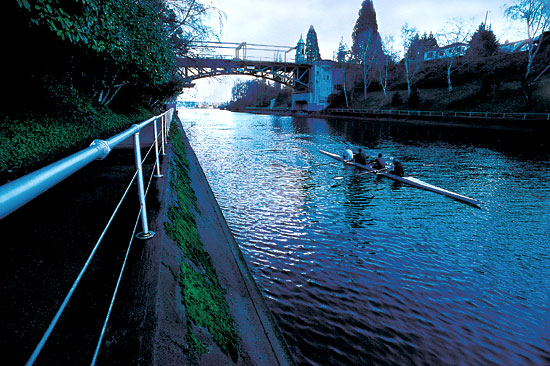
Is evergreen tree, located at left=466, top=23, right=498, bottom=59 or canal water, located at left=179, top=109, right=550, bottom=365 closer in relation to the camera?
canal water, located at left=179, top=109, right=550, bottom=365

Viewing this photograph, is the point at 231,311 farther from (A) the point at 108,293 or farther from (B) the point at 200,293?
(A) the point at 108,293

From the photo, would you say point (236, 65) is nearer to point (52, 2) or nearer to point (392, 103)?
point (392, 103)

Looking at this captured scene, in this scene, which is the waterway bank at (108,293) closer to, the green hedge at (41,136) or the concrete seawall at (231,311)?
the concrete seawall at (231,311)

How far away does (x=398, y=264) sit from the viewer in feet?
22.4

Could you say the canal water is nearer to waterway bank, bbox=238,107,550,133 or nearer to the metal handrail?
the metal handrail

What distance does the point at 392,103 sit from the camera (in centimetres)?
5422

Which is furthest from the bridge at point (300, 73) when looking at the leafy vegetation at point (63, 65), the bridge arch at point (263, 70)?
the leafy vegetation at point (63, 65)

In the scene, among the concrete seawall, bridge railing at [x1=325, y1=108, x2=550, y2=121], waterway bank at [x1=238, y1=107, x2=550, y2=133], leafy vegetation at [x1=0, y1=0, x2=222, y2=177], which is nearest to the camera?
the concrete seawall

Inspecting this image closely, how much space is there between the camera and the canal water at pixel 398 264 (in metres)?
4.65

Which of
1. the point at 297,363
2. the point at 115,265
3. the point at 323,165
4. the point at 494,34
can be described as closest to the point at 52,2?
the point at 115,265

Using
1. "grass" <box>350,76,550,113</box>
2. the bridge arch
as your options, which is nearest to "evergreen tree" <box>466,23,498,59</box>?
"grass" <box>350,76,550,113</box>

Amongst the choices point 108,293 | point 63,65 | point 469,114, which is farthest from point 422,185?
point 469,114

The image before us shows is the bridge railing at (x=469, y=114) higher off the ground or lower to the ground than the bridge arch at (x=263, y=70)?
lower

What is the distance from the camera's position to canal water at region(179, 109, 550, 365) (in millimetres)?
4652
